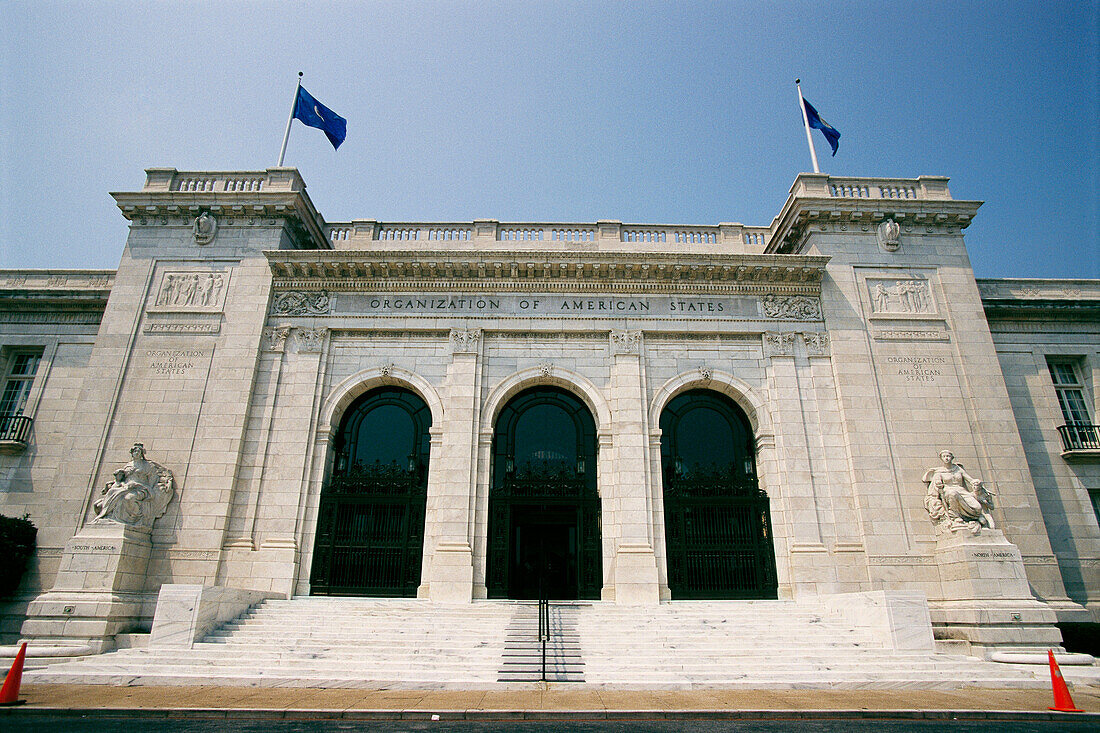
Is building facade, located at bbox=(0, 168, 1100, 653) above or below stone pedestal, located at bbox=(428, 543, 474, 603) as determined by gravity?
above

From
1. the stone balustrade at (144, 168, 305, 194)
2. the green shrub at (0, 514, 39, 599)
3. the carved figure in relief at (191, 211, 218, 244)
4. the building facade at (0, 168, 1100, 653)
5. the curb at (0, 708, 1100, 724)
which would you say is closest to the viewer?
the curb at (0, 708, 1100, 724)

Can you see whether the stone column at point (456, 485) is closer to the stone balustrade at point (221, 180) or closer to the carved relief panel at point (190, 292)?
the carved relief panel at point (190, 292)

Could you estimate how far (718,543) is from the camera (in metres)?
18.5

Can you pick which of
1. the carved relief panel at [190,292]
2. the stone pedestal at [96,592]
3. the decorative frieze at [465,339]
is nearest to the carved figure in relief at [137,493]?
the stone pedestal at [96,592]

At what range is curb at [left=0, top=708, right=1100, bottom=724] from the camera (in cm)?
847

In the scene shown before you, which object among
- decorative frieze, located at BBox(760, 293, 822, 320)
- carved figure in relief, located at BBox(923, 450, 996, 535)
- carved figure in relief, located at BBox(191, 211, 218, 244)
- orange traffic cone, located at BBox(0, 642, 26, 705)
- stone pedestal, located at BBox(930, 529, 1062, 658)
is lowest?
orange traffic cone, located at BBox(0, 642, 26, 705)

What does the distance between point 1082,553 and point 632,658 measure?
1601cm

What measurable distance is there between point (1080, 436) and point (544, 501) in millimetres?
18126

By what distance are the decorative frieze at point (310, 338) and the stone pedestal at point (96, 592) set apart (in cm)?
692

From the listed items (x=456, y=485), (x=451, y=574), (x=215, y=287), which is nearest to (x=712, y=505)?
(x=456, y=485)

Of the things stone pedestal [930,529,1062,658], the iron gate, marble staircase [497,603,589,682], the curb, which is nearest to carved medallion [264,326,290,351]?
marble staircase [497,603,589,682]

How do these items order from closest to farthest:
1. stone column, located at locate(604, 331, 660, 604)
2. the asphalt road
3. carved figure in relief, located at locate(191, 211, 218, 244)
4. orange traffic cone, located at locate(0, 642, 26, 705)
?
the asphalt road < orange traffic cone, located at locate(0, 642, 26, 705) < stone column, located at locate(604, 331, 660, 604) < carved figure in relief, located at locate(191, 211, 218, 244)

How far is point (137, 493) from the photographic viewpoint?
54.5ft

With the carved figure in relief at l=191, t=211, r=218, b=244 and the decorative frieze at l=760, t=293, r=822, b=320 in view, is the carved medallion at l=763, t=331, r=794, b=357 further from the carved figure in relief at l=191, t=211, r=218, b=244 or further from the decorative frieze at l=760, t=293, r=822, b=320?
the carved figure in relief at l=191, t=211, r=218, b=244
